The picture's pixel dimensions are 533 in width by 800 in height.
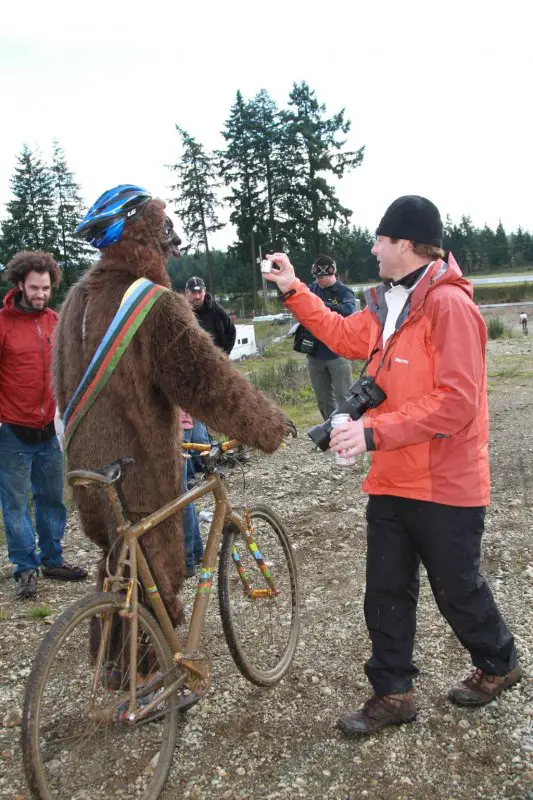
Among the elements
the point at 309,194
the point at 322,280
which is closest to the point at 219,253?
the point at 309,194

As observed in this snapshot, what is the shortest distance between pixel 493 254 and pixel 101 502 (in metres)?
87.1

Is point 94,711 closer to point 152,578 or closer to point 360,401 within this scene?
point 152,578

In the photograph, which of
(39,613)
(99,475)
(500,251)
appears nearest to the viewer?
(99,475)

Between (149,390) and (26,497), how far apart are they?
2540mm

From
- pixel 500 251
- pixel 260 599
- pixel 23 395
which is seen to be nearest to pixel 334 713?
pixel 260 599

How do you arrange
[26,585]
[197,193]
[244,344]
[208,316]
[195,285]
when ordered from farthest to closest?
[197,193], [244,344], [208,316], [195,285], [26,585]

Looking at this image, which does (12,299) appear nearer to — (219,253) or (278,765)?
(278,765)

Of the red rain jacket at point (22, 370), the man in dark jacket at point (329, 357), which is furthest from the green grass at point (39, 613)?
the man in dark jacket at point (329, 357)

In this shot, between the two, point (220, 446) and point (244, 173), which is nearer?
point (220, 446)

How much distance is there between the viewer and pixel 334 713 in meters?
3.34

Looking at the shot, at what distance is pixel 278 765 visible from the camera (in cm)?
298

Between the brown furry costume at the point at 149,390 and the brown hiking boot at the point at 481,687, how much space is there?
1.47m

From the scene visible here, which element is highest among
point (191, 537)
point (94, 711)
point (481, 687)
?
point (94, 711)

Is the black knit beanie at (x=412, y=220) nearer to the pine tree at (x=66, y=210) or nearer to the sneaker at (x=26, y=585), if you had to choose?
the sneaker at (x=26, y=585)
